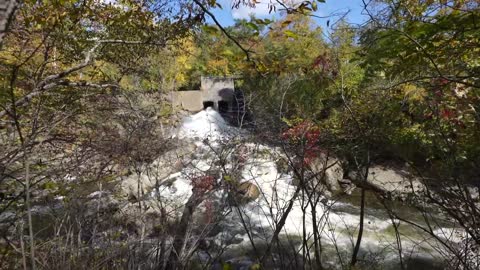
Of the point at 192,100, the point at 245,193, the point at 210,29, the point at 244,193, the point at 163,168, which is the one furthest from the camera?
the point at 192,100

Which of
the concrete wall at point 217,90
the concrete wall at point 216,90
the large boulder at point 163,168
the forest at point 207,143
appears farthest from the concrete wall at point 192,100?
the forest at point 207,143

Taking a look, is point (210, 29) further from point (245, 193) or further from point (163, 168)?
point (163, 168)

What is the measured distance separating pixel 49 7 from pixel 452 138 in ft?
13.0

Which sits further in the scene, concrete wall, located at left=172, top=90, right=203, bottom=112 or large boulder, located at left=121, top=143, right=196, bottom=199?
concrete wall, located at left=172, top=90, right=203, bottom=112

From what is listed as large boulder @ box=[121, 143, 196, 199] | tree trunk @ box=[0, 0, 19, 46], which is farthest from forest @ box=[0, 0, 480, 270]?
large boulder @ box=[121, 143, 196, 199]

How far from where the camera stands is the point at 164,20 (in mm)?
4250

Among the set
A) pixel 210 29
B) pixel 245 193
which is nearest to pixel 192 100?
pixel 245 193

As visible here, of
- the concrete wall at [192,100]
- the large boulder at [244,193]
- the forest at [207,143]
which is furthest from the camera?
the concrete wall at [192,100]

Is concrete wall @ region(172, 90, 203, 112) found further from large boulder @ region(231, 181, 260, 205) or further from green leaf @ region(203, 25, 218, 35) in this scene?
green leaf @ region(203, 25, 218, 35)

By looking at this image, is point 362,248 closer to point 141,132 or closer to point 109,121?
point 141,132

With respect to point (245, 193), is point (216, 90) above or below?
above

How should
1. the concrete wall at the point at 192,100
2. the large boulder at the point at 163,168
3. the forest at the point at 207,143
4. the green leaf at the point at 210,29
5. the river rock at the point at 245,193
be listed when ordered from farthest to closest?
the concrete wall at the point at 192,100 → the large boulder at the point at 163,168 → the river rock at the point at 245,193 → the forest at the point at 207,143 → the green leaf at the point at 210,29

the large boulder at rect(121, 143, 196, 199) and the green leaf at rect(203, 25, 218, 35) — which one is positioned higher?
the green leaf at rect(203, 25, 218, 35)

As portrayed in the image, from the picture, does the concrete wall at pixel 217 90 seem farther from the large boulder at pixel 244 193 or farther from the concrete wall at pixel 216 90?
the large boulder at pixel 244 193
